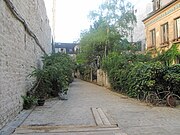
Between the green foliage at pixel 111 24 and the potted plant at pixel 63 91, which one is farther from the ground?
the green foliage at pixel 111 24

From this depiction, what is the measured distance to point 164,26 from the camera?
72.5ft

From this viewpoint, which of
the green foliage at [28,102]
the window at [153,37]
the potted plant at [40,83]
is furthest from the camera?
the window at [153,37]

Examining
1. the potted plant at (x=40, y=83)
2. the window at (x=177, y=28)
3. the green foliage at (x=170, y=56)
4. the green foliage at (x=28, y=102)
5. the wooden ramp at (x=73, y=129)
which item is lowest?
the wooden ramp at (x=73, y=129)

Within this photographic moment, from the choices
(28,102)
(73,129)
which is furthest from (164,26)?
(73,129)

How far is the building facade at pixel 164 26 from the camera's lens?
19828mm

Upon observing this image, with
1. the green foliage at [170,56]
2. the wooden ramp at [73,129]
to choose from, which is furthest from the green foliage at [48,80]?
the green foliage at [170,56]

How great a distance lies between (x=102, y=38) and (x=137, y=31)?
8.78m

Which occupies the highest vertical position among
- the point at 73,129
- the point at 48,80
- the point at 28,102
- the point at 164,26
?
the point at 164,26

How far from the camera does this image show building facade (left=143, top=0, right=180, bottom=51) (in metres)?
19.8

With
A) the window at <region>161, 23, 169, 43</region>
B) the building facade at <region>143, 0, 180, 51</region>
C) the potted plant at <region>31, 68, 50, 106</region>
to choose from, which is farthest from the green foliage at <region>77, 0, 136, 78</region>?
the potted plant at <region>31, 68, 50, 106</region>

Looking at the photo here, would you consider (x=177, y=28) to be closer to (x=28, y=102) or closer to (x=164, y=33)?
(x=164, y=33)

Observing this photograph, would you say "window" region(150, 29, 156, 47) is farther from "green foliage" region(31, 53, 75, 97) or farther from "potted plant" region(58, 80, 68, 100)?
"potted plant" region(58, 80, 68, 100)

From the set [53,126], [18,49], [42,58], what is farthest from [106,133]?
[42,58]

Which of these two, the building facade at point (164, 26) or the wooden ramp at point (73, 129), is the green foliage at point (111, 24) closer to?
the building facade at point (164, 26)
